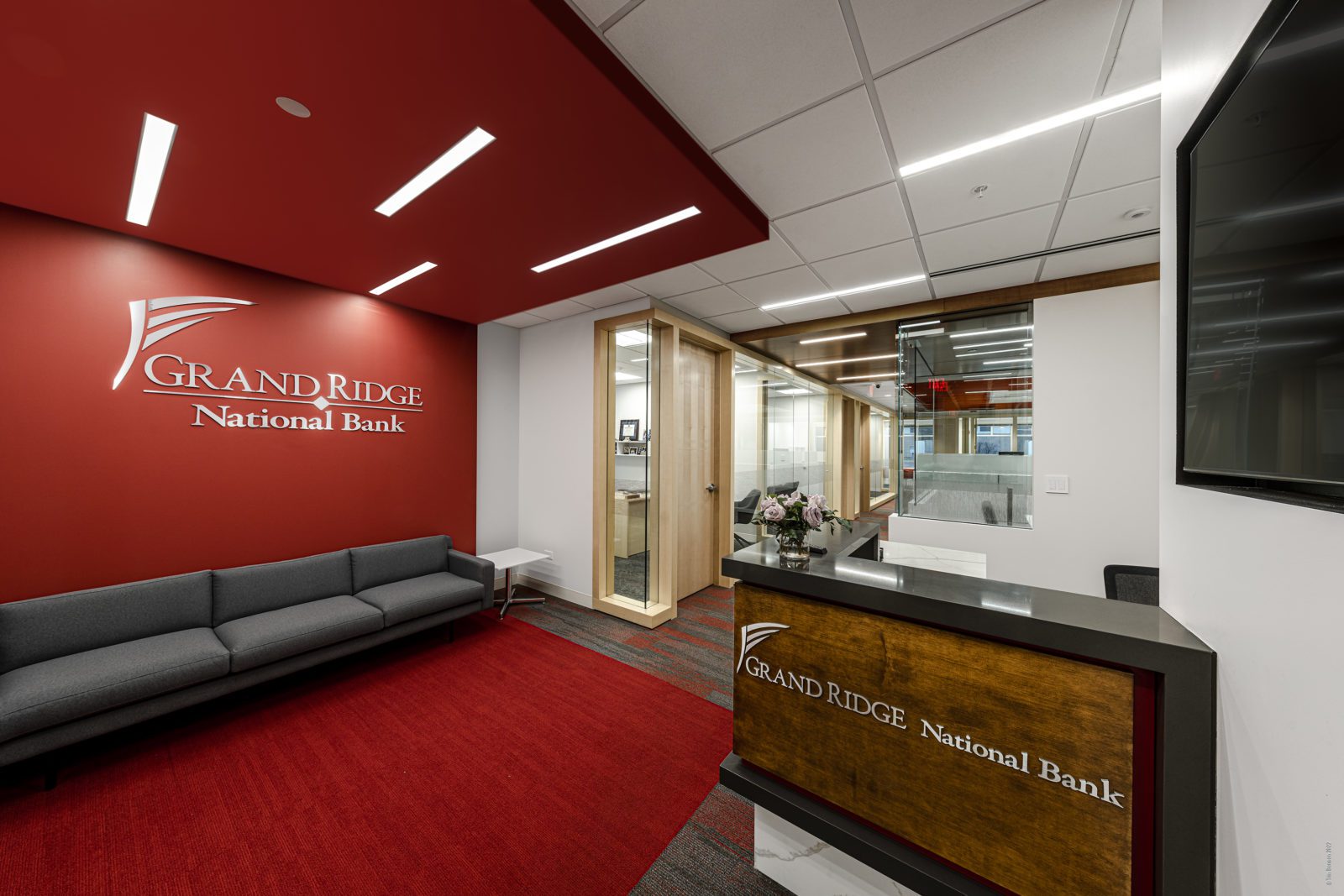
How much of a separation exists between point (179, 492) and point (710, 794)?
3809mm

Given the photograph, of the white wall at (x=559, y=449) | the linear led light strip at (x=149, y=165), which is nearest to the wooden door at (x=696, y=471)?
the white wall at (x=559, y=449)

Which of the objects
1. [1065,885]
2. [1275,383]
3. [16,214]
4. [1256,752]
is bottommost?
[1065,885]

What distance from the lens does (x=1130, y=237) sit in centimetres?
291

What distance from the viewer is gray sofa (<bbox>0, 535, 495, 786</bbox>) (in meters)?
2.12

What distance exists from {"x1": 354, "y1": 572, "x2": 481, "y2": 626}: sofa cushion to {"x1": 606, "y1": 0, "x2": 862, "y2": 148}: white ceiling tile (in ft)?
11.6

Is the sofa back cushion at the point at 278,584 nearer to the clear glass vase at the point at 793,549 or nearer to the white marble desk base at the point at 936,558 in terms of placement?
the clear glass vase at the point at 793,549

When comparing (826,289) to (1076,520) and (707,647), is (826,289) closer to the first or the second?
Answer: (1076,520)

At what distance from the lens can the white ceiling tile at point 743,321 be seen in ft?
15.0

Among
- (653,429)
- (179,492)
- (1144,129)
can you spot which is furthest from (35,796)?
(1144,129)

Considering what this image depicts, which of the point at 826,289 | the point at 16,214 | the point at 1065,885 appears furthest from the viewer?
the point at 826,289

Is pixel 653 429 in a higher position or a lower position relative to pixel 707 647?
higher

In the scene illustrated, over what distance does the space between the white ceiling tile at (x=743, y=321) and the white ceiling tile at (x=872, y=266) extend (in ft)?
3.10

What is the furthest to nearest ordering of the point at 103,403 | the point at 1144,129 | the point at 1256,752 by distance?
1. the point at 103,403
2. the point at 1144,129
3. the point at 1256,752

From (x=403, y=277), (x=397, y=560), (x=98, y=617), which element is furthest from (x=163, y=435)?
(x=403, y=277)
